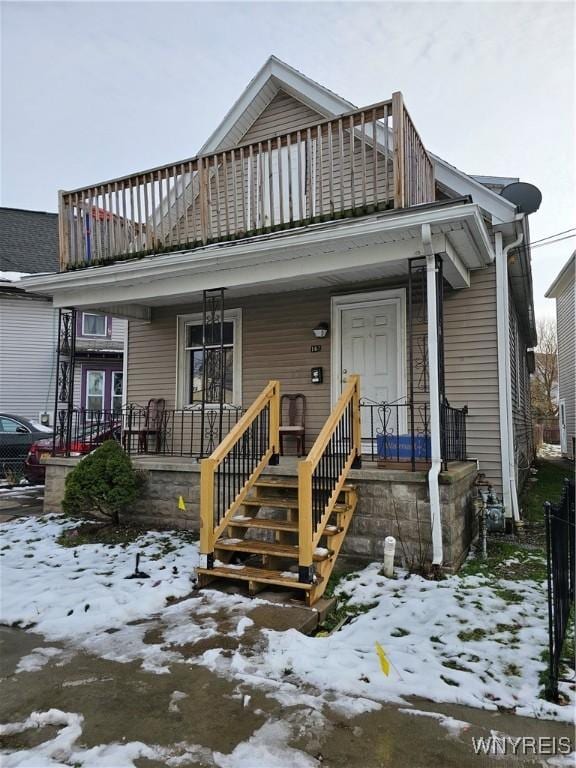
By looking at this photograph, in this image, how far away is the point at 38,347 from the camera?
16328 millimetres

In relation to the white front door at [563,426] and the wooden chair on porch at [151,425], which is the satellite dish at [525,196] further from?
the white front door at [563,426]

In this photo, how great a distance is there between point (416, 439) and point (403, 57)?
5716 mm

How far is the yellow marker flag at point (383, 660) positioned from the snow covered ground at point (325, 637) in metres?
0.02

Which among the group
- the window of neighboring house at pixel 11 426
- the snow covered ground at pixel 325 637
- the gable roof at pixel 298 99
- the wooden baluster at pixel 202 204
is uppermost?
the gable roof at pixel 298 99

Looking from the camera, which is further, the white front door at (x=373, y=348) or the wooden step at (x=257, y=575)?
the white front door at (x=373, y=348)

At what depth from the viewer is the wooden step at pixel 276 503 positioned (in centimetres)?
473

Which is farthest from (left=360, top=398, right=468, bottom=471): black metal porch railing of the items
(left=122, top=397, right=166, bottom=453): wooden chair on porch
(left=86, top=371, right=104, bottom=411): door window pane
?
(left=86, top=371, right=104, bottom=411): door window pane

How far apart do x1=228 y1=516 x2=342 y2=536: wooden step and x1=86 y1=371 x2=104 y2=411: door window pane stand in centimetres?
1343

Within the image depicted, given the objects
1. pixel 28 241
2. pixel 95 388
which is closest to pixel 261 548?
pixel 95 388

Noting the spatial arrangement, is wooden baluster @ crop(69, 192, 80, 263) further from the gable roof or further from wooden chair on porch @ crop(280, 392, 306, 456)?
wooden chair on porch @ crop(280, 392, 306, 456)

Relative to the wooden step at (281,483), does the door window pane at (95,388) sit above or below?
above

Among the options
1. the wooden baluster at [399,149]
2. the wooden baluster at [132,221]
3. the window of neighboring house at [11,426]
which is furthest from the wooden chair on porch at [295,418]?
the window of neighboring house at [11,426]

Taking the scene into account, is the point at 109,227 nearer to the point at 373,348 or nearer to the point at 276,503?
the point at 373,348

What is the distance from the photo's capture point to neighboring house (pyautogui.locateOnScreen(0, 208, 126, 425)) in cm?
1593
